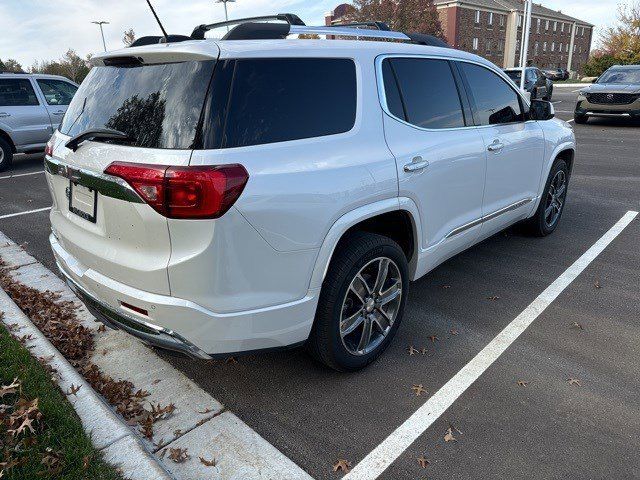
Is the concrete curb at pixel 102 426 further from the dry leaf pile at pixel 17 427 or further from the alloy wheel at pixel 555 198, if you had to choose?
the alloy wheel at pixel 555 198

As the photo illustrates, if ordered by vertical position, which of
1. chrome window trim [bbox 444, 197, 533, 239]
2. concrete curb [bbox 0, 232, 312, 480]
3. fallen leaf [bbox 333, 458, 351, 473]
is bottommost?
fallen leaf [bbox 333, 458, 351, 473]

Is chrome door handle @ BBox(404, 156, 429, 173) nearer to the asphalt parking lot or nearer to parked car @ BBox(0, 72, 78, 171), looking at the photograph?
the asphalt parking lot

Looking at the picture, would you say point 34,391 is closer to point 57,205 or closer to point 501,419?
point 57,205

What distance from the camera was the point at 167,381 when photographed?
3105 millimetres

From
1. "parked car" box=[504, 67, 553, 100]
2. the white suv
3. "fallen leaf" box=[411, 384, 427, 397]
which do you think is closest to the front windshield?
"parked car" box=[504, 67, 553, 100]

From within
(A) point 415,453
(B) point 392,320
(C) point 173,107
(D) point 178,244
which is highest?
(C) point 173,107

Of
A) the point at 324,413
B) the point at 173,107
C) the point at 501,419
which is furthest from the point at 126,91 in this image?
the point at 501,419

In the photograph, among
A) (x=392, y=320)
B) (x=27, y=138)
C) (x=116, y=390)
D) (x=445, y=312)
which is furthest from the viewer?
(x=27, y=138)

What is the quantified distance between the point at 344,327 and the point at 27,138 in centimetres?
1055

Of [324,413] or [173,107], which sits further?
[324,413]

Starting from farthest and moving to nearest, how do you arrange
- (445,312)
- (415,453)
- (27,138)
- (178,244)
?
(27,138)
(445,312)
(415,453)
(178,244)

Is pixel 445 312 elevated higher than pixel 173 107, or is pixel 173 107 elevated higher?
pixel 173 107

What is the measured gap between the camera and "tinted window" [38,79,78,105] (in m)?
11.3

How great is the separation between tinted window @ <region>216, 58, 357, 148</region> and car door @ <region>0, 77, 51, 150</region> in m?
10.3
